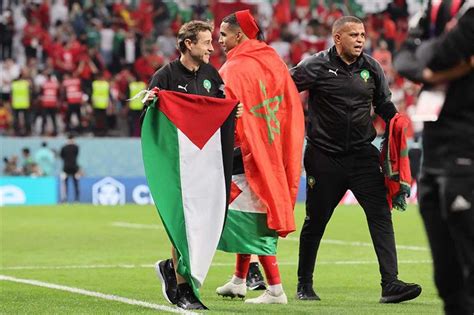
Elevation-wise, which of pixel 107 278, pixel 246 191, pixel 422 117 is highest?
pixel 422 117

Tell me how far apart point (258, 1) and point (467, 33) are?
30.6 metres

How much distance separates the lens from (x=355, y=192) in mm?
9742

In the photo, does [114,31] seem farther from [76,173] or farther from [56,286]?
[56,286]

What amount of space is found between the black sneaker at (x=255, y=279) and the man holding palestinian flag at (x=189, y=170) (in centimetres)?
174

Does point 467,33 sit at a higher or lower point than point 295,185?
higher

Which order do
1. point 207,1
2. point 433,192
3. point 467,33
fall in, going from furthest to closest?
point 207,1 < point 433,192 < point 467,33

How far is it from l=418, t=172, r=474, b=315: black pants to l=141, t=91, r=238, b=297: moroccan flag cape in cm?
298

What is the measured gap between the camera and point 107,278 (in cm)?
1166

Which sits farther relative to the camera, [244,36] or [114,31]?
[114,31]

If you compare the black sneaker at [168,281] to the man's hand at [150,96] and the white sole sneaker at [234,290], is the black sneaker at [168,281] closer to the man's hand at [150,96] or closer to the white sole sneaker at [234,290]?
the white sole sneaker at [234,290]

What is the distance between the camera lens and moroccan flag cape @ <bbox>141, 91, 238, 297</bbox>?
864cm

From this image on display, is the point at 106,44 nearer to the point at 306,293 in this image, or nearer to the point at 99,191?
the point at 99,191

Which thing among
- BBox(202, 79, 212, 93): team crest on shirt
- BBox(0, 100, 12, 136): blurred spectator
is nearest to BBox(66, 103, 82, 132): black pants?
BBox(0, 100, 12, 136): blurred spectator

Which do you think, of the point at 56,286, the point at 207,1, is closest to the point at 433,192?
the point at 56,286
